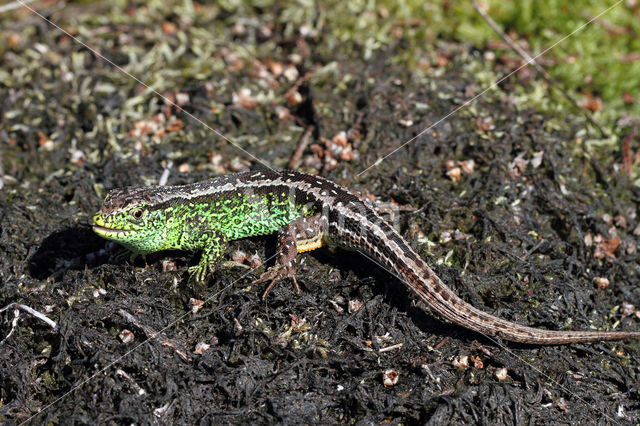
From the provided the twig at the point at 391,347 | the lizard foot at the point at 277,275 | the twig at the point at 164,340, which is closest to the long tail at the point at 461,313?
the twig at the point at 391,347

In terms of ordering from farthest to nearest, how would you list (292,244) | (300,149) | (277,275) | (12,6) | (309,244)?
(12,6)
(300,149)
(309,244)
(292,244)
(277,275)

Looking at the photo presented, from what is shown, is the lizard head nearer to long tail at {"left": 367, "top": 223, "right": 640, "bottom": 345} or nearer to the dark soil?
the dark soil

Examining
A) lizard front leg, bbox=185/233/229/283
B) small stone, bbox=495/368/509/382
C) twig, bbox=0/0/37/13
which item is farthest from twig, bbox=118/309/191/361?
twig, bbox=0/0/37/13

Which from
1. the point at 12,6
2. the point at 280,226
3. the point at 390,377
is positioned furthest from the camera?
the point at 12,6

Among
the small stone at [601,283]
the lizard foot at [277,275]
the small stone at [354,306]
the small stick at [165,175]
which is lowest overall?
the small stone at [601,283]

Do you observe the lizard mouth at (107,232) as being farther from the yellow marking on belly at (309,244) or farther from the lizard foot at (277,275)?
the yellow marking on belly at (309,244)

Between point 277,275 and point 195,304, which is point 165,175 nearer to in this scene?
point 195,304

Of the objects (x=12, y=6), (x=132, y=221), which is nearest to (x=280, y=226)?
(x=132, y=221)
